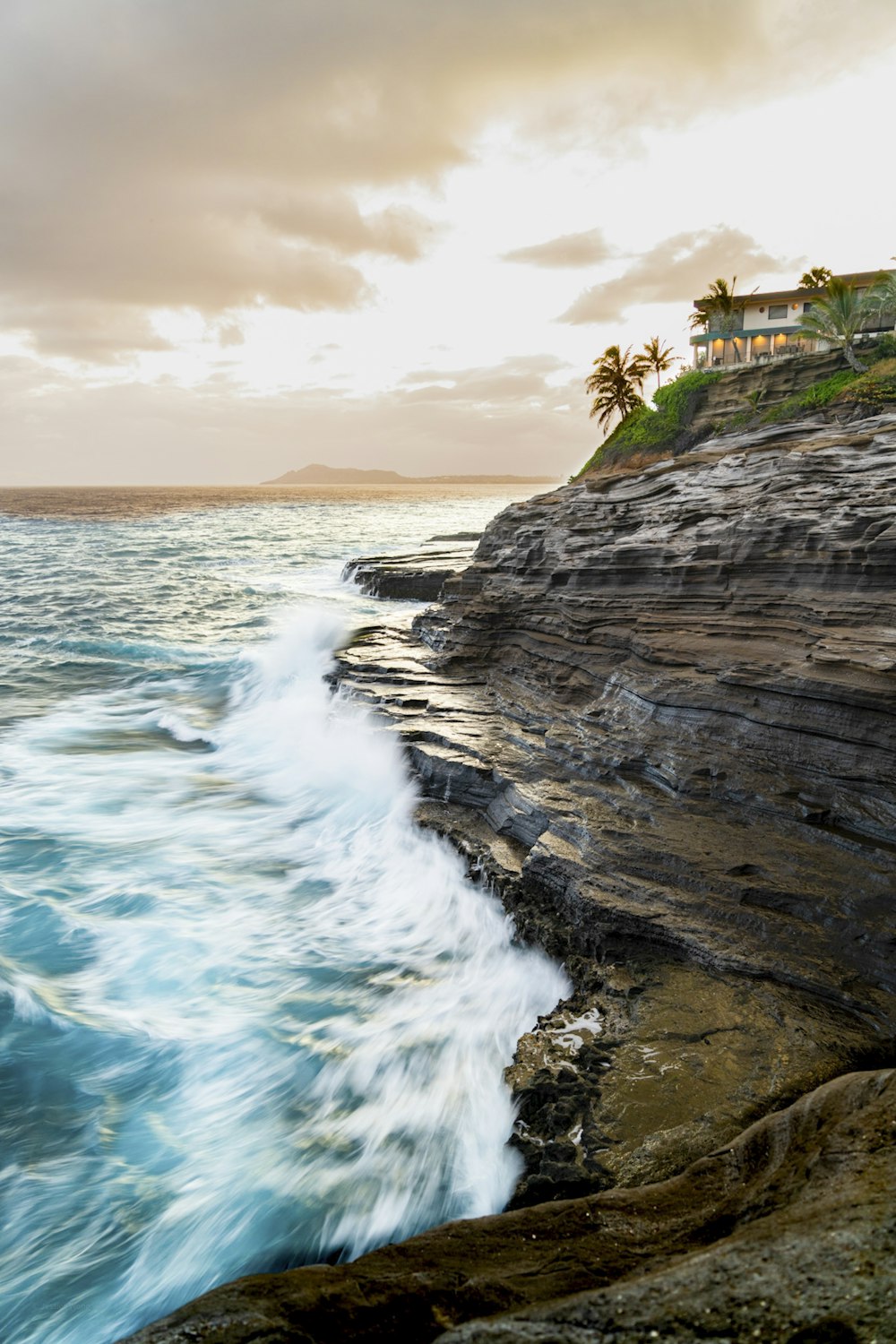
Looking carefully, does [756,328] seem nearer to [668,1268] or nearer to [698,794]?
[698,794]

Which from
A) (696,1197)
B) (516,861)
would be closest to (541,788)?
(516,861)

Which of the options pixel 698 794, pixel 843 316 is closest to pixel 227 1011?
pixel 698 794

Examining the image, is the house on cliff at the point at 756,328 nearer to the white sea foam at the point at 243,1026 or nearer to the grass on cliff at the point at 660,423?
the grass on cliff at the point at 660,423

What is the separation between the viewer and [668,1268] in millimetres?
3189

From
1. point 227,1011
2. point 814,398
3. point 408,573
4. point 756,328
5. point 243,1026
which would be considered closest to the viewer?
point 243,1026

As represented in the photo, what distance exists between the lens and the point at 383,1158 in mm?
6113

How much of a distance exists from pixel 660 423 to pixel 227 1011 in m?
34.6

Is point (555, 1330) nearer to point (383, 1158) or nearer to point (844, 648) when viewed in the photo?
point (383, 1158)

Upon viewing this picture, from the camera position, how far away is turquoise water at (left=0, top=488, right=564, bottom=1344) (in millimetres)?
5594

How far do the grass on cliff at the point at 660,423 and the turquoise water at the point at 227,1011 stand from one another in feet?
82.2

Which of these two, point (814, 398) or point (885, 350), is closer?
point (885, 350)

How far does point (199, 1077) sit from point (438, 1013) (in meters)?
2.42

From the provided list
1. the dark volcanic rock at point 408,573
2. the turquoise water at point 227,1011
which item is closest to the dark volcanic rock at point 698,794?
the turquoise water at point 227,1011

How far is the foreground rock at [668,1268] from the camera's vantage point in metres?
2.73
